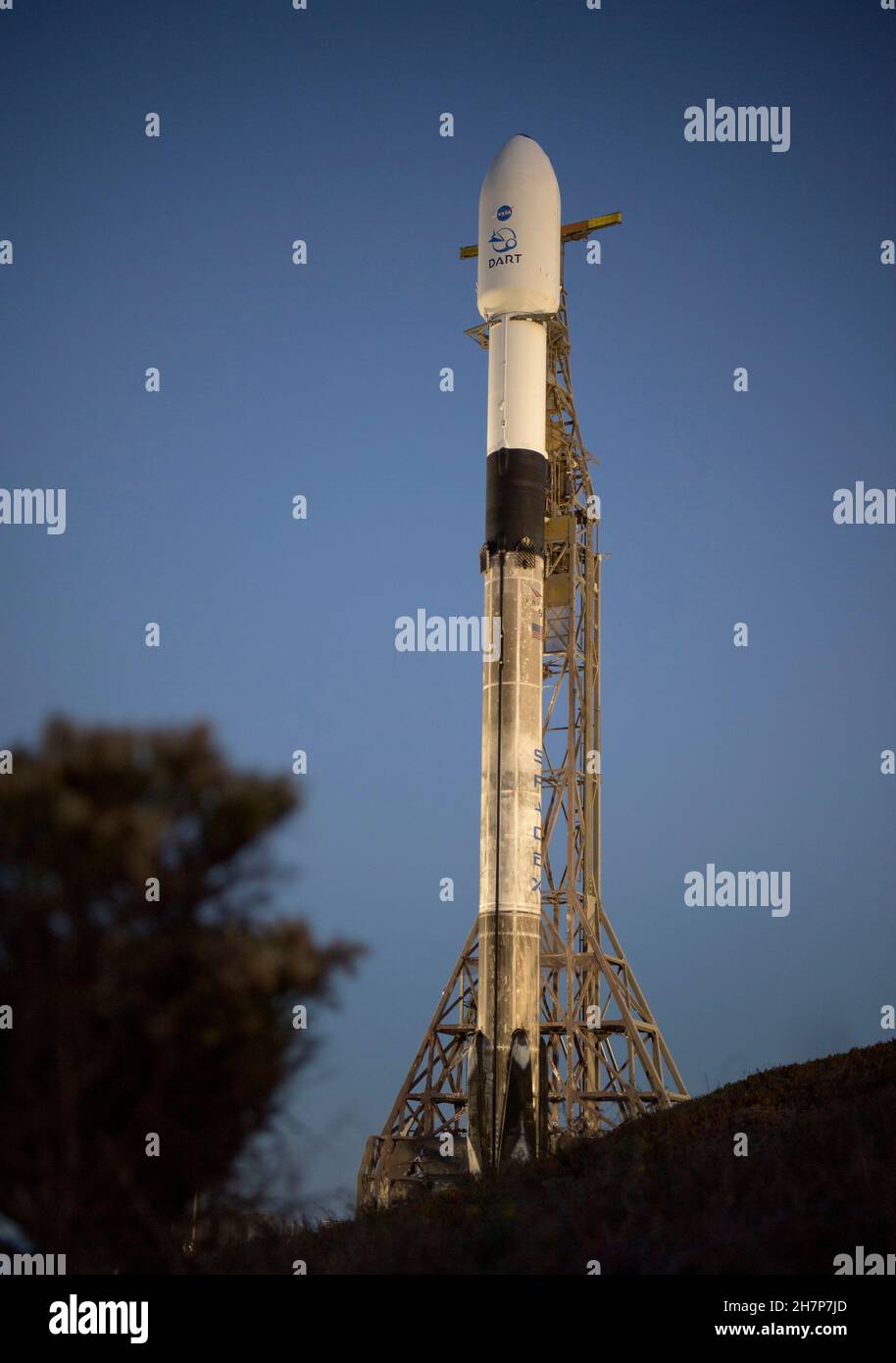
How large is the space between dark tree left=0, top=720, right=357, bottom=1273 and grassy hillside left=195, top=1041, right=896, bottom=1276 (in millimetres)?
2273

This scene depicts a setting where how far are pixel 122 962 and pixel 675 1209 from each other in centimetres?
1079

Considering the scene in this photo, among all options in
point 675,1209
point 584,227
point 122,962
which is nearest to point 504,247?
point 584,227

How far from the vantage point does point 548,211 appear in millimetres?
37469

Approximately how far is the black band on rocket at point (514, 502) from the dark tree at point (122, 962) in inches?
1058

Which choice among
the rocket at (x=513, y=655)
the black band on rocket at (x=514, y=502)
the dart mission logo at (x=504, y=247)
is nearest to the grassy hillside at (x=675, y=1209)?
the rocket at (x=513, y=655)

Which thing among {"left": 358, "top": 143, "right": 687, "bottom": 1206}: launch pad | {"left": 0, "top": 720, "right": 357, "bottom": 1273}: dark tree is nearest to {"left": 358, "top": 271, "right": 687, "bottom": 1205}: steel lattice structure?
{"left": 358, "top": 143, "right": 687, "bottom": 1206}: launch pad

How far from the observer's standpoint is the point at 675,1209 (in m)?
16.7

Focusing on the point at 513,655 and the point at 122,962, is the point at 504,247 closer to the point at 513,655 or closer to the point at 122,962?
the point at 513,655

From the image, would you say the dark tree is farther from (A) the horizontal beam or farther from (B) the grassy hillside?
(A) the horizontal beam

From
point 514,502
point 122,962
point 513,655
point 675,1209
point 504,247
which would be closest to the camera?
point 122,962

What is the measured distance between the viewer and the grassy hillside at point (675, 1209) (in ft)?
47.7

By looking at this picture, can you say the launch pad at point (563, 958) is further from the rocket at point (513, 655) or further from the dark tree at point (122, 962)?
the dark tree at point (122, 962)
